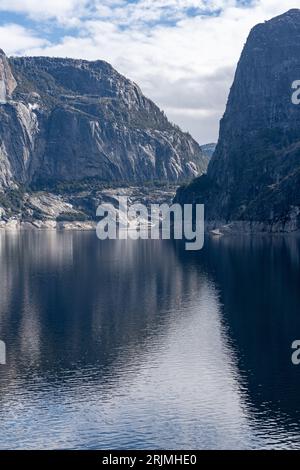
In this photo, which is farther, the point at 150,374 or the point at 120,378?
the point at 150,374

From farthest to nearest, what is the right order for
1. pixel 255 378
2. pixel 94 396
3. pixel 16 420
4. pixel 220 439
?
1. pixel 255 378
2. pixel 94 396
3. pixel 16 420
4. pixel 220 439

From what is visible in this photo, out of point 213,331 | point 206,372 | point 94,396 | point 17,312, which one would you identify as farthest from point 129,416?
point 17,312

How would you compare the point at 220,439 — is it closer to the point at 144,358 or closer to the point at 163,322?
the point at 144,358

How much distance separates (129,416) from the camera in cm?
9250

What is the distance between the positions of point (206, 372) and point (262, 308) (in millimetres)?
55144

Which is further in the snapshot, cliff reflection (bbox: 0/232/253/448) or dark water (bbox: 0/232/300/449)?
dark water (bbox: 0/232/300/449)

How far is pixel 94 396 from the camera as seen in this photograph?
100 meters

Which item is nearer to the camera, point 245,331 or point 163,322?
point 245,331

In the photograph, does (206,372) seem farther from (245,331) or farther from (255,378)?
(245,331)

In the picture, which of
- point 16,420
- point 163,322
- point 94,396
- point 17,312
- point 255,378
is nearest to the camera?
point 16,420

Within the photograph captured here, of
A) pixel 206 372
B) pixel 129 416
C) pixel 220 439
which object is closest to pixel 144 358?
pixel 206 372

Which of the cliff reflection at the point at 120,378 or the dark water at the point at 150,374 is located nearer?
the cliff reflection at the point at 120,378

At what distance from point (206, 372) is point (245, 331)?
31.3m
